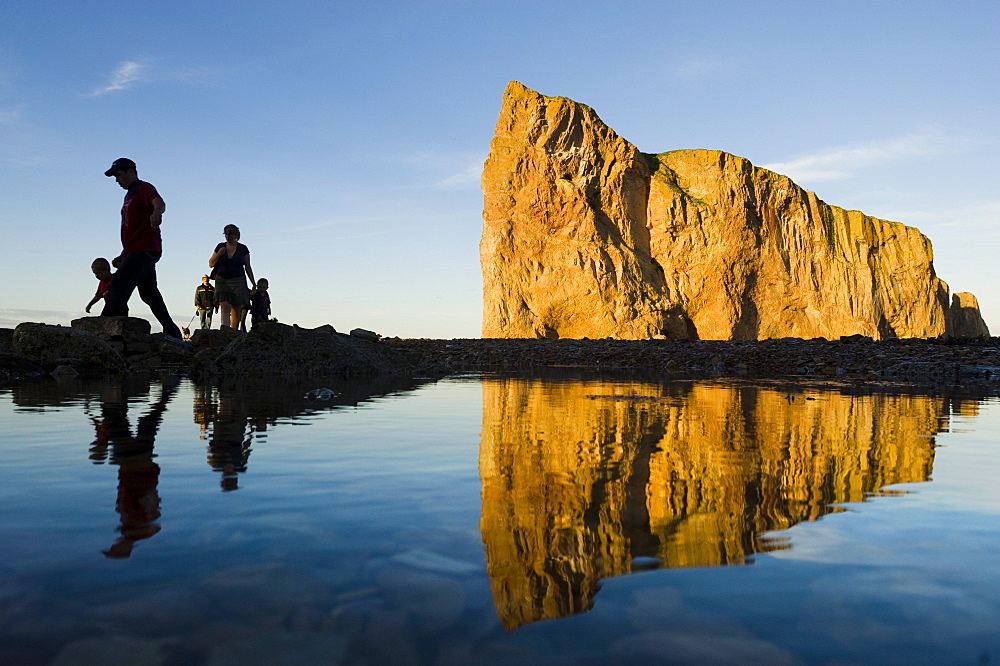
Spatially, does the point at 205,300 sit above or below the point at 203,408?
above

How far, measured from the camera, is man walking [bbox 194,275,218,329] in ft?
55.3

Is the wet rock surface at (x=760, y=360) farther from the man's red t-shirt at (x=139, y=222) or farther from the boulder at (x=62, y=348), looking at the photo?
the boulder at (x=62, y=348)

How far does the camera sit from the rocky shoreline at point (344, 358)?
1008 centimetres

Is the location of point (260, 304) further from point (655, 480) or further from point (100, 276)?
point (655, 480)

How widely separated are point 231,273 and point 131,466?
34.9ft

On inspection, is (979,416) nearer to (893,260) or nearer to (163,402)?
(163,402)

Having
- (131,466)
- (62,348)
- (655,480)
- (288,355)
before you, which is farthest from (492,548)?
(62,348)

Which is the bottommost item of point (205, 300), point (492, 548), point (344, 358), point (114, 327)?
point (492, 548)

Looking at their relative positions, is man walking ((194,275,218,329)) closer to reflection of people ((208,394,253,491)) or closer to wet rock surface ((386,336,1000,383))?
wet rock surface ((386,336,1000,383))

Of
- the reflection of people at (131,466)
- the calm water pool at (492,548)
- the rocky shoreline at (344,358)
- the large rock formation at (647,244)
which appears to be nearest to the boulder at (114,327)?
the rocky shoreline at (344,358)

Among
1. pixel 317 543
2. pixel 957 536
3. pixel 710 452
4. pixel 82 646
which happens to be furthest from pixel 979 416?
pixel 82 646

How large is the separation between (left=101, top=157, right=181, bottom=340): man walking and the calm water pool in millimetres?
7684

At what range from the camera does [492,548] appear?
1724 millimetres

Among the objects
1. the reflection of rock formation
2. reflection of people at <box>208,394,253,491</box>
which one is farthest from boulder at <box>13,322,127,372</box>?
the reflection of rock formation
